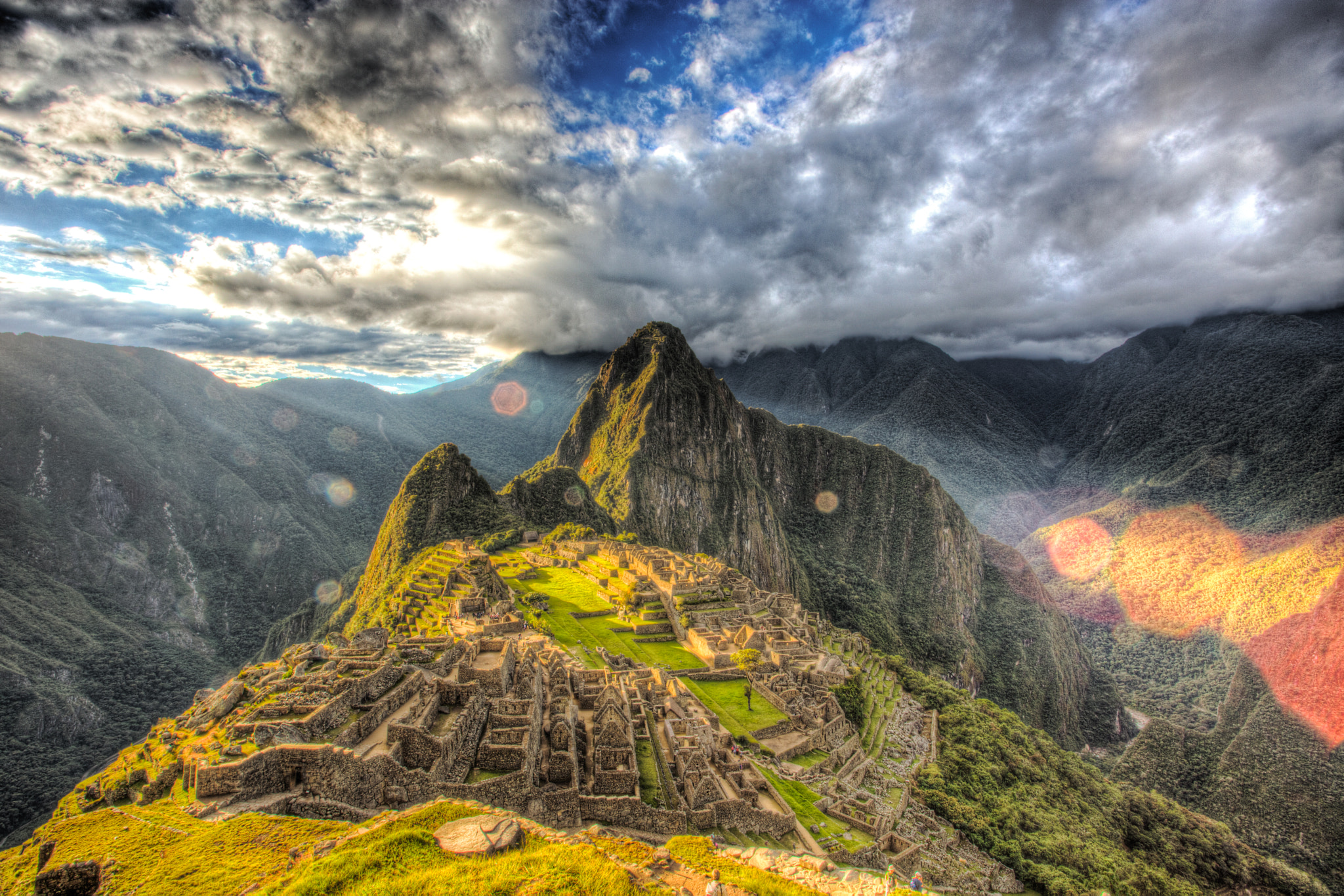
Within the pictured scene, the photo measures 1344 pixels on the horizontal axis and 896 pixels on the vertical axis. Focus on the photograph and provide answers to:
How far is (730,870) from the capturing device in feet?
41.6

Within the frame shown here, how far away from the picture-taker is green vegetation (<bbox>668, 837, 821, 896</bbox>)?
11.8 metres

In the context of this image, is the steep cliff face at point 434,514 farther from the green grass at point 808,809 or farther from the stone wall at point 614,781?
the stone wall at point 614,781

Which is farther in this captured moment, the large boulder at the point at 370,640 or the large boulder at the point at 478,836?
the large boulder at the point at 370,640

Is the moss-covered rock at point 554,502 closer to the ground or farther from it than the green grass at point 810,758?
farther from it

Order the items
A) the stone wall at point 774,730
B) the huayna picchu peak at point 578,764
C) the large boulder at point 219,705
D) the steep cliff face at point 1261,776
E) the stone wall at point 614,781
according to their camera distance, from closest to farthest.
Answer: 1. the huayna picchu peak at point 578,764
2. the stone wall at point 614,781
3. the large boulder at point 219,705
4. the stone wall at point 774,730
5. the steep cliff face at point 1261,776

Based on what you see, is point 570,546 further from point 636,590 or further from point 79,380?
point 79,380

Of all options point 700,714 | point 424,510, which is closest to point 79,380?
point 424,510

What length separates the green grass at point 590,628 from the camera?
3947 cm

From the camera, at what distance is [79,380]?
166 m

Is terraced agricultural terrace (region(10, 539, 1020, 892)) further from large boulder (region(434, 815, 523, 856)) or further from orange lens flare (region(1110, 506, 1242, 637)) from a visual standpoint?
orange lens flare (region(1110, 506, 1242, 637))

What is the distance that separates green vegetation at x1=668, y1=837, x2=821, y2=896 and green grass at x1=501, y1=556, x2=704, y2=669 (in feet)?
64.9

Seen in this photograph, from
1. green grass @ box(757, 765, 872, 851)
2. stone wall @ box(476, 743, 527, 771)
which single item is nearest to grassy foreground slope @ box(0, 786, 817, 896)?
stone wall @ box(476, 743, 527, 771)

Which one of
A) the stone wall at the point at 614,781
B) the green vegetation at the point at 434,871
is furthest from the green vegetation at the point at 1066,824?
the green vegetation at the point at 434,871

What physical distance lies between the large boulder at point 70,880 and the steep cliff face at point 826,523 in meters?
107
